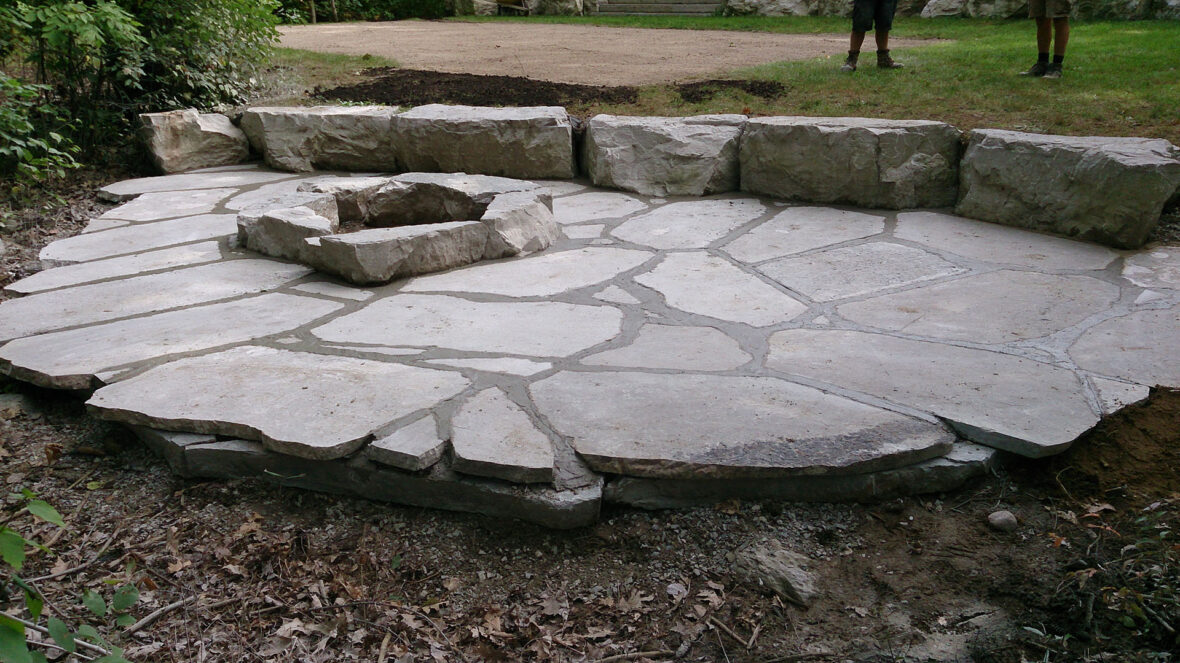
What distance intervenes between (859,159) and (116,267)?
138 inches

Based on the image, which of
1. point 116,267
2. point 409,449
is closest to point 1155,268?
point 409,449

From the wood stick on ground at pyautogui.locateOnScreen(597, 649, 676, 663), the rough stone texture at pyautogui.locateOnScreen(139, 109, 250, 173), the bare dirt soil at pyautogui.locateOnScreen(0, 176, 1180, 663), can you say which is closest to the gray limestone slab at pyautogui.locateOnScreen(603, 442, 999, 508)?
the bare dirt soil at pyautogui.locateOnScreen(0, 176, 1180, 663)

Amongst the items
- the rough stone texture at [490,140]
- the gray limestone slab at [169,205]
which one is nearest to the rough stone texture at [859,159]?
the rough stone texture at [490,140]

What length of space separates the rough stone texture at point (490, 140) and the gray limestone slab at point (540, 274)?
1.32 metres

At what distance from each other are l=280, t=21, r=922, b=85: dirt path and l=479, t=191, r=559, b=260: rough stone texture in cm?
244

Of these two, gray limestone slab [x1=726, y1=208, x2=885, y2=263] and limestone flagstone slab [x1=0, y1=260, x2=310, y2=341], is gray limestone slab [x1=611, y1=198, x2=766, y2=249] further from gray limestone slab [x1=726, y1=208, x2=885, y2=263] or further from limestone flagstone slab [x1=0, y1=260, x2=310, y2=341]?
limestone flagstone slab [x1=0, y1=260, x2=310, y2=341]

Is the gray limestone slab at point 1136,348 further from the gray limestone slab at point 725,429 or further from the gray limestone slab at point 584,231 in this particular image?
the gray limestone slab at point 584,231

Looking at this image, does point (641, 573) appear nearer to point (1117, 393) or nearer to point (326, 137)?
point (1117, 393)

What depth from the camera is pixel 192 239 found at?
155 inches

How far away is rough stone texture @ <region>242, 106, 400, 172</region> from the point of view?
16.9 ft

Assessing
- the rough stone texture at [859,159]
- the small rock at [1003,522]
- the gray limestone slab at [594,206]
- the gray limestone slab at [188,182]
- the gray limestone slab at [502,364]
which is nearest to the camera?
the small rock at [1003,522]

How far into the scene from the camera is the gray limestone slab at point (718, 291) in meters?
3.01

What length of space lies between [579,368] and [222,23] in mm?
4588

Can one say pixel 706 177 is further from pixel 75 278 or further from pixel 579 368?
pixel 75 278
